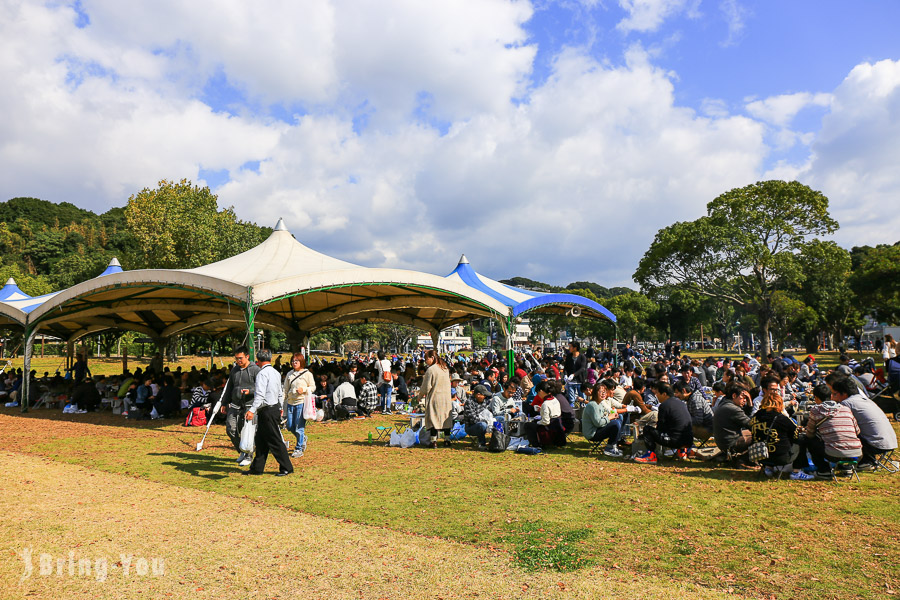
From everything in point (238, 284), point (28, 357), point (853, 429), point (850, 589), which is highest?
point (238, 284)

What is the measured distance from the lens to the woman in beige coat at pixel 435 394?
30.4 feet

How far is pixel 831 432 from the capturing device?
6.30 metres

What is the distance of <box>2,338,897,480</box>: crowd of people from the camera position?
652 cm

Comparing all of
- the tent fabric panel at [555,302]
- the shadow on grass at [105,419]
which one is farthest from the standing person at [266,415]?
the tent fabric panel at [555,302]

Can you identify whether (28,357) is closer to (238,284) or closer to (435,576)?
(238,284)

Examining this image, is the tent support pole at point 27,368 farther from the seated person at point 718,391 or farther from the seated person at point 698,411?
the seated person at point 718,391


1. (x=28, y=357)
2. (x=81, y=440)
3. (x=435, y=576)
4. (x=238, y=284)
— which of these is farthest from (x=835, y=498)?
(x=28, y=357)

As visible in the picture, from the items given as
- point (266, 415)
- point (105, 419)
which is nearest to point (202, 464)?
point (266, 415)

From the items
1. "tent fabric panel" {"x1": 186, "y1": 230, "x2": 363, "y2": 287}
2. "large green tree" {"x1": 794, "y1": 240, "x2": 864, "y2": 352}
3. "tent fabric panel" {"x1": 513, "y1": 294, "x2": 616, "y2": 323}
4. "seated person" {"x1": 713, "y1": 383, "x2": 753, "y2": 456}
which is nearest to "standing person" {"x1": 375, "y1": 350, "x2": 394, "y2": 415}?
"tent fabric panel" {"x1": 186, "y1": 230, "x2": 363, "y2": 287}

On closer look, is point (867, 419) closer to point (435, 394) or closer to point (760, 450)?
point (760, 450)

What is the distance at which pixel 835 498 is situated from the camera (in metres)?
5.71

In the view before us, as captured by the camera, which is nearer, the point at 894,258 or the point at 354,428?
the point at 354,428

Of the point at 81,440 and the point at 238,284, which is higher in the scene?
the point at 238,284

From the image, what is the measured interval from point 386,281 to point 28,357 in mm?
10907
